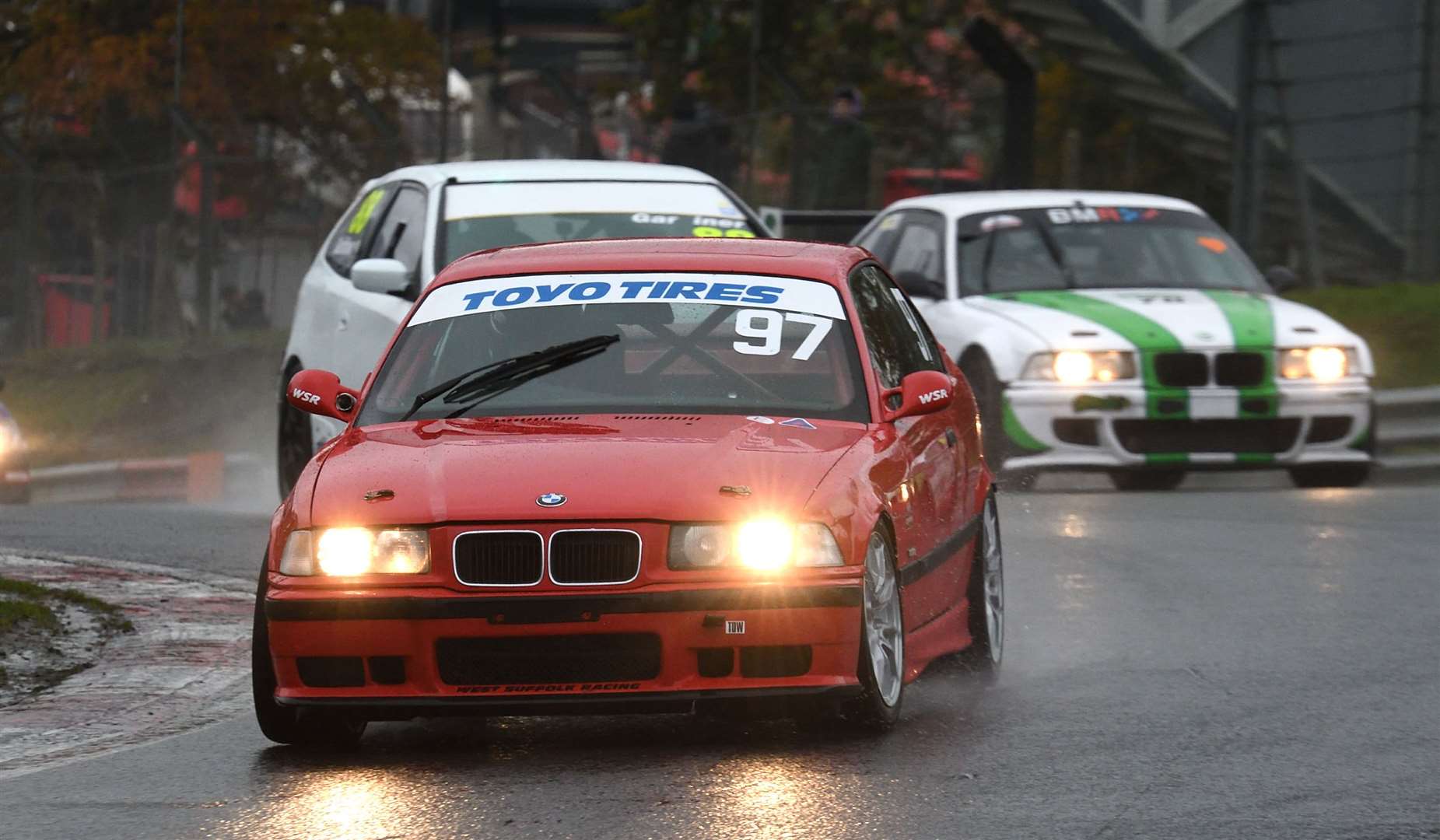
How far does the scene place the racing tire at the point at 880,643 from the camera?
6.73m

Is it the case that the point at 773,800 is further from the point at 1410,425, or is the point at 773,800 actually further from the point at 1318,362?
the point at 1410,425

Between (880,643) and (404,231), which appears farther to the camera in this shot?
(404,231)

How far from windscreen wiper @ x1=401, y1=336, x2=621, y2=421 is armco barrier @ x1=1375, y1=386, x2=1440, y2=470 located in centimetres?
872

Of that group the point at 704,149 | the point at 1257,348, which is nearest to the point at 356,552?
the point at 1257,348

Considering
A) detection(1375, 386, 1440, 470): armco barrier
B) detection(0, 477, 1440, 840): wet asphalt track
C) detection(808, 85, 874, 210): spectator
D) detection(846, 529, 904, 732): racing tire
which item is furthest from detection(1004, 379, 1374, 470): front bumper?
detection(808, 85, 874, 210): spectator

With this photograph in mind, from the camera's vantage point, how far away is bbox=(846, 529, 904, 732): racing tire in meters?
6.73

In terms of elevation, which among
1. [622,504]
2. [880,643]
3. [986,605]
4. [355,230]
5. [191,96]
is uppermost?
[191,96]

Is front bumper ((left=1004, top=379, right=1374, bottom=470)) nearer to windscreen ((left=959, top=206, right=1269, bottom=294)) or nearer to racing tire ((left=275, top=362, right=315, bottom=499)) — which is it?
windscreen ((left=959, top=206, right=1269, bottom=294))

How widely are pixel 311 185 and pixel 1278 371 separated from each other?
16.3m

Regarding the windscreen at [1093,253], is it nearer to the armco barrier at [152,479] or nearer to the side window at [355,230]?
the side window at [355,230]

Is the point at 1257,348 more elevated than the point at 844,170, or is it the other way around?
the point at 844,170

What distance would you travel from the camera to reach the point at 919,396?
7523 mm

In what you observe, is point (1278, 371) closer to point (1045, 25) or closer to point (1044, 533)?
point (1044, 533)

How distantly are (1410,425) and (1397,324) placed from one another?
3002 millimetres
